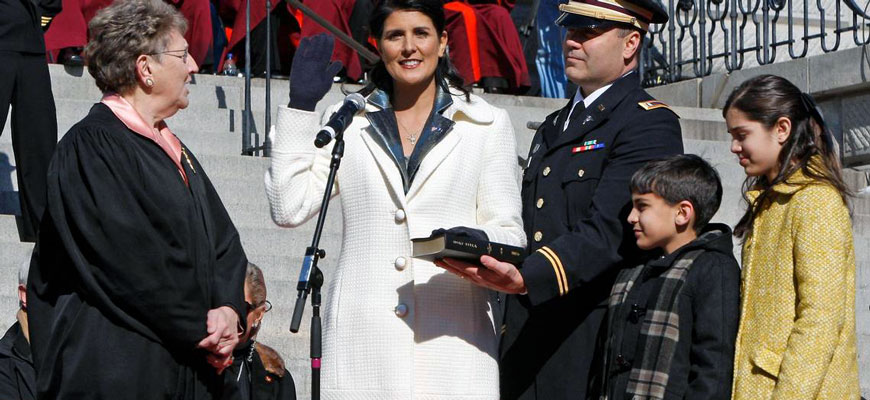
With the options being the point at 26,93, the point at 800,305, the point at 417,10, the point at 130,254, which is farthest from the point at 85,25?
the point at 800,305

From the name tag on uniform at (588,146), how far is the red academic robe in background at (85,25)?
18.0ft

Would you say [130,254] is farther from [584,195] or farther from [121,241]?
[584,195]

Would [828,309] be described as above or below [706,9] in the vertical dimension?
below

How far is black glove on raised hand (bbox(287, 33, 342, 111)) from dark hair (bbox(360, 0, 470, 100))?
25 cm

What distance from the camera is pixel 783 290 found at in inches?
186

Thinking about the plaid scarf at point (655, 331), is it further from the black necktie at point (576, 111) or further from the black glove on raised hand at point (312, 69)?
the black glove on raised hand at point (312, 69)

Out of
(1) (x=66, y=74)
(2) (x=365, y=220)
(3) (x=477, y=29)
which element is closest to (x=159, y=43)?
(2) (x=365, y=220)

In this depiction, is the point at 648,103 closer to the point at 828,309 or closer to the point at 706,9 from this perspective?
the point at 828,309

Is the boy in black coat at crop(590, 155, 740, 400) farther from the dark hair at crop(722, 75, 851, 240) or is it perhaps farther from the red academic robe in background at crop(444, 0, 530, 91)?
the red academic robe in background at crop(444, 0, 530, 91)

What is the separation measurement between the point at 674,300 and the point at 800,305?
13.9 inches

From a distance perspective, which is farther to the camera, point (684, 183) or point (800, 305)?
point (684, 183)

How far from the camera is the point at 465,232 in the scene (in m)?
4.64

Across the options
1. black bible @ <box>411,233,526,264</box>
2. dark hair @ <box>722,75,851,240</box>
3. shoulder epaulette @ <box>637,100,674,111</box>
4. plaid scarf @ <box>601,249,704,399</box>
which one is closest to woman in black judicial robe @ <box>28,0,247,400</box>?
black bible @ <box>411,233,526,264</box>

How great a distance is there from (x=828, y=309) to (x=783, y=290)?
143 millimetres
